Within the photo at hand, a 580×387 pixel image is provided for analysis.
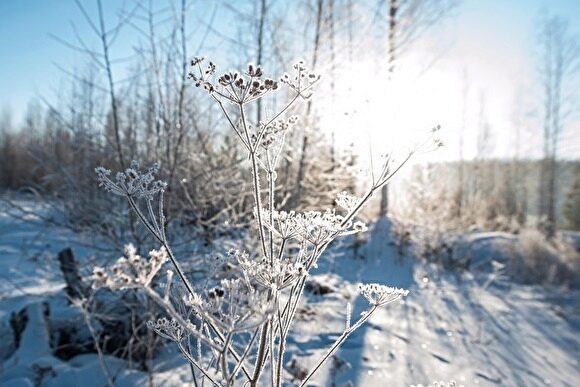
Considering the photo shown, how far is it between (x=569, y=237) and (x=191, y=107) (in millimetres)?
13137

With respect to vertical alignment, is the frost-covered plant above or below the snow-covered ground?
above

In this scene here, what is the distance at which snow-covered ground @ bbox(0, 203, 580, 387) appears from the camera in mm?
3117

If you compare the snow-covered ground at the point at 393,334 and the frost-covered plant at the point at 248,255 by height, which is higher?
the frost-covered plant at the point at 248,255

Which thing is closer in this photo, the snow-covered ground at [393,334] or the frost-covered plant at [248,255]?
the frost-covered plant at [248,255]

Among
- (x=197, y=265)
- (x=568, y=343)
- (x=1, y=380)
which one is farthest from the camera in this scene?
(x=568, y=343)

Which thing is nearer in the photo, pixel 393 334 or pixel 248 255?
pixel 248 255

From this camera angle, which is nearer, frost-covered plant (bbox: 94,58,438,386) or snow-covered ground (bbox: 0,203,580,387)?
frost-covered plant (bbox: 94,58,438,386)

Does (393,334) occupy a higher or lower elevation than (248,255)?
lower

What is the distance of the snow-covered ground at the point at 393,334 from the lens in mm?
3117

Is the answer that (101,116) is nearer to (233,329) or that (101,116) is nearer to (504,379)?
(233,329)

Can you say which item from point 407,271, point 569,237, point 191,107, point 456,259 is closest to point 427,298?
point 407,271

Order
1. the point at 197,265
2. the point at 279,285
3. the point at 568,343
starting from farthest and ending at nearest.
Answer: the point at 568,343 → the point at 197,265 → the point at 279,285

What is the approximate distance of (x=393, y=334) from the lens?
437 centimetres

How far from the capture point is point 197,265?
3562mm
